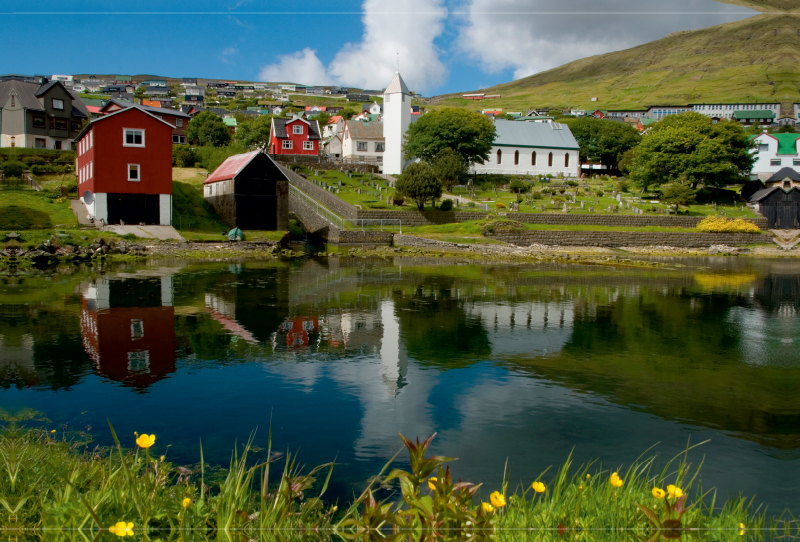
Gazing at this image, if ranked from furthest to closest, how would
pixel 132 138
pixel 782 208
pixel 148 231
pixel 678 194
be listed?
pixel 782 208 < pixel 678 194 < pixel 132 138 < pixel 148 231

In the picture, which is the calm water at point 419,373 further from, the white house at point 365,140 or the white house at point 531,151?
the white house at point 365,140

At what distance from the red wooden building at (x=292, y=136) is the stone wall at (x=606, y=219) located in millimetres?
41116

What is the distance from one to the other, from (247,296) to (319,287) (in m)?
3.80

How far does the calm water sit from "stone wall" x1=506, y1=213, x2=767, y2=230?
25.0 m

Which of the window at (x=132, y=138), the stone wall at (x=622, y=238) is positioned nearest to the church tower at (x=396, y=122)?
the stone wall at (x=622, y=238)

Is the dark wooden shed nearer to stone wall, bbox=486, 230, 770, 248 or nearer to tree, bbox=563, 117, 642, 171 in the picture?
stone wall, bbox=486, 230, 770, 248

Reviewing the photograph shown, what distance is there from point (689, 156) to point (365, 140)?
4223 centimetres

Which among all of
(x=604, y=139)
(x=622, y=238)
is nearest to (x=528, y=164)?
(x=604, y=139)

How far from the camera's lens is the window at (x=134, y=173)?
37750 millimetres

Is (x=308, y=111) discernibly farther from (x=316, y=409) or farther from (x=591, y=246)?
(x=316, y=409)

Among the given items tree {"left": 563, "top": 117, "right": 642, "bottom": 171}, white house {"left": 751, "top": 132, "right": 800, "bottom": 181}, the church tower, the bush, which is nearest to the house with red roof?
the church tower

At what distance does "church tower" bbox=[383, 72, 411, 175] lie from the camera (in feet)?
242

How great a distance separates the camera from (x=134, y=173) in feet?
124

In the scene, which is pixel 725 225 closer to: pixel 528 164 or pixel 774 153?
pixel 528 164
